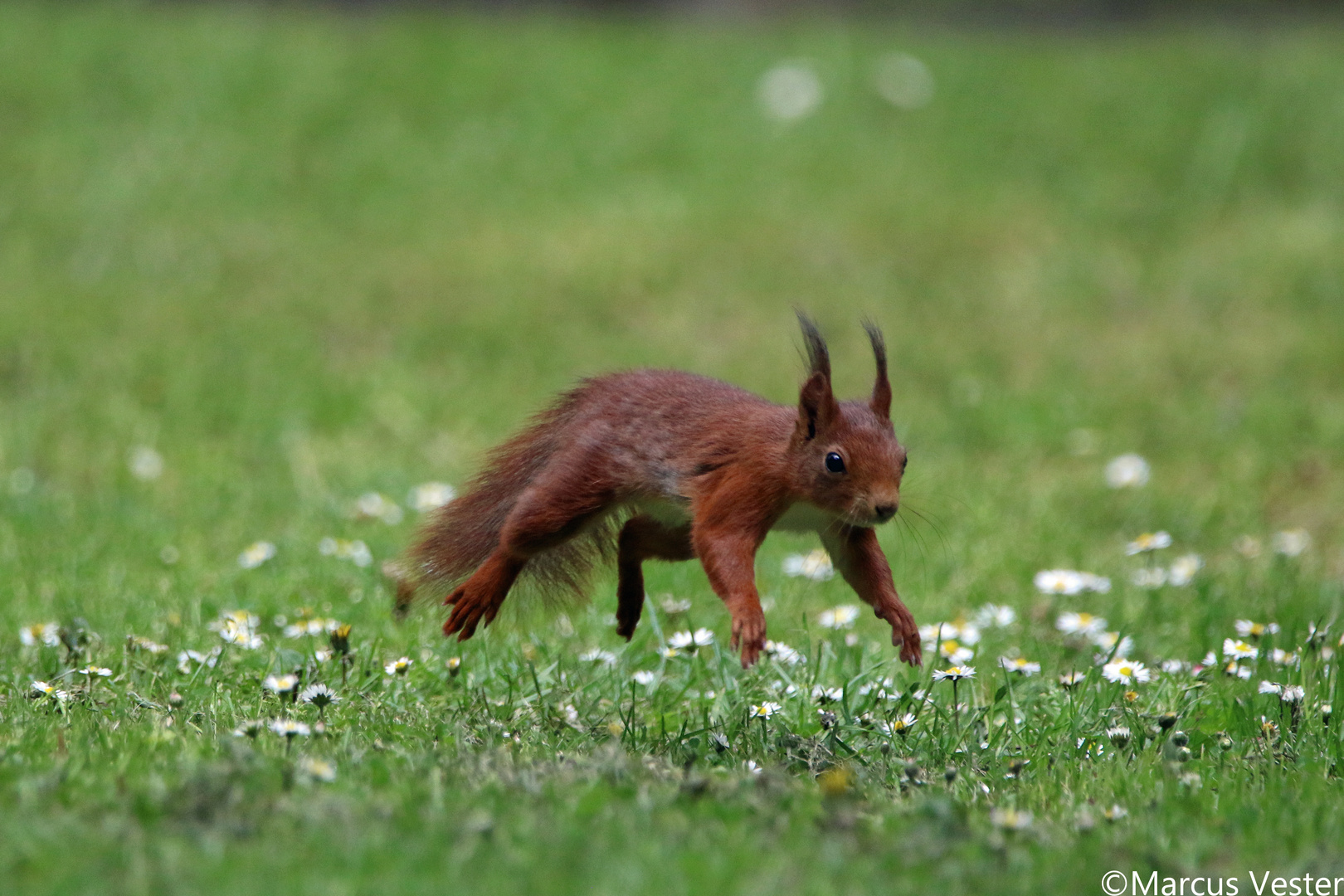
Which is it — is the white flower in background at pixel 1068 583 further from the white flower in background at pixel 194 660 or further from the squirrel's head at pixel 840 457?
the white flower in background at pixel 194 660

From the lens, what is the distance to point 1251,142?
9789mm

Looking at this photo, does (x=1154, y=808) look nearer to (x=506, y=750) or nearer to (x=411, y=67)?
(x=506, y=750)

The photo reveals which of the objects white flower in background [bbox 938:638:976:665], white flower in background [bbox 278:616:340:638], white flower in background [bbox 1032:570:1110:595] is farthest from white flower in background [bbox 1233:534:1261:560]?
white flower in background [bbox 278:616:340:638]

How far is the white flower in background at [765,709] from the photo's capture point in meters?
3.12

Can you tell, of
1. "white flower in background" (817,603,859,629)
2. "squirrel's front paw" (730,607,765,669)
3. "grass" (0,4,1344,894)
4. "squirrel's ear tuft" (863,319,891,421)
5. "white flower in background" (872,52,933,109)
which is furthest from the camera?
"white flower in background" (872,52,933,109)

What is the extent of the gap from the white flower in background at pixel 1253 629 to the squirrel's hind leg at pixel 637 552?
154 centimetres

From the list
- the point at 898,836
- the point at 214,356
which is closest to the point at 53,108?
the point at 214,356

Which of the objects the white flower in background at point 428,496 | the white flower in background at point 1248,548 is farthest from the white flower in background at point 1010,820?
the white flower in background at point 428,496

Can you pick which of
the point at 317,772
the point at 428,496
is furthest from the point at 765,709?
the point at 428,496

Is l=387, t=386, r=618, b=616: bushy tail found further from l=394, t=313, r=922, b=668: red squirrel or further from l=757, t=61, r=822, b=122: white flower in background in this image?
l=757, t=61, r=822, b=122: white flower in background

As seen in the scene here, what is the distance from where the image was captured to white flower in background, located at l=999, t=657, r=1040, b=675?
11.7ft

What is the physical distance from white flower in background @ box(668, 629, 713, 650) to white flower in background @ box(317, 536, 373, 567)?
1085 millimetres

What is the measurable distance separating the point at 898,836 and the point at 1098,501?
338 cm

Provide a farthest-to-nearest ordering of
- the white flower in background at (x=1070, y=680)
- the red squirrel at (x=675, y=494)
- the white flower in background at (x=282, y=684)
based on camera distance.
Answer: the white flower in background at (x=1070, y=680) → the white flower in background at (x=282, y=684) → the red squirrel at (x=675, y=494)
